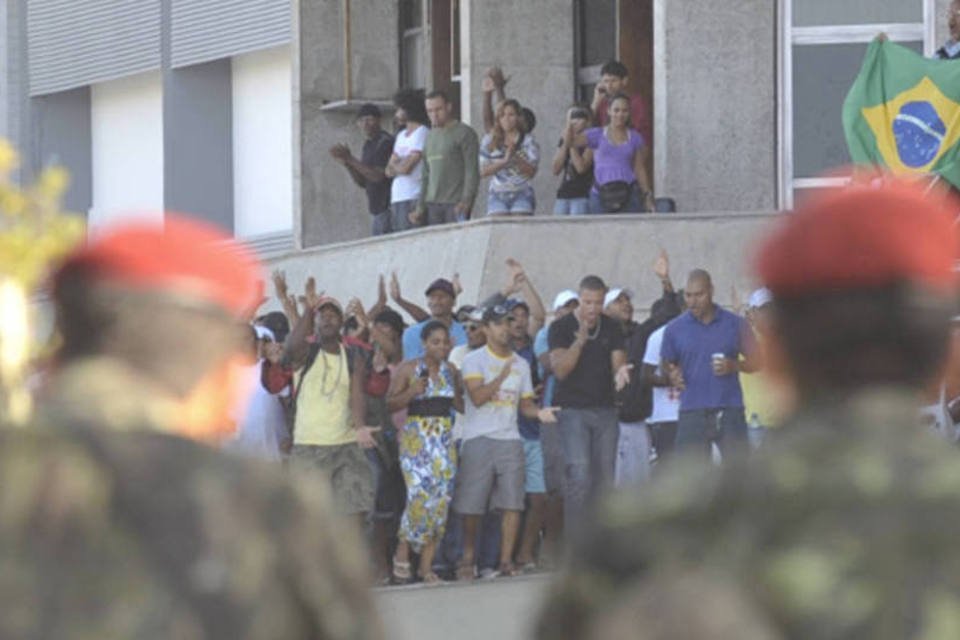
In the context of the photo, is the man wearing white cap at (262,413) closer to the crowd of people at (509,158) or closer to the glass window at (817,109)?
the crowd of people at (509,158)

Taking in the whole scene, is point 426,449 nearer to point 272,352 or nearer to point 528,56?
point 272,352

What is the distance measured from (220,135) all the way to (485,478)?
17.4 m

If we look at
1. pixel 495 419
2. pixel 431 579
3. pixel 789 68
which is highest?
pixel 789 68

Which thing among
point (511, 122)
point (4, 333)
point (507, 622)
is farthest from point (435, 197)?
point (4, 333)

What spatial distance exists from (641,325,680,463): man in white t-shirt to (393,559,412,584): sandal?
159cm

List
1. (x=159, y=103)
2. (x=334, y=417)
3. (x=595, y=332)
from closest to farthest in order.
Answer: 1. (x=334, y=417)
2. (x=595, y=332)
3. (x=159, y=103)

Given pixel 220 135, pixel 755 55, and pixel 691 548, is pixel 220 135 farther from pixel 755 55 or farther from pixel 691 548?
pixel 691 548

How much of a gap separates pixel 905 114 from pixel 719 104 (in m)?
3.90

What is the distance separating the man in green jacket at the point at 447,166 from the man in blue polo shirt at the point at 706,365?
569 centimetres

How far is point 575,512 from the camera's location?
1622 cm

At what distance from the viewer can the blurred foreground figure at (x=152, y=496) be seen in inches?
134

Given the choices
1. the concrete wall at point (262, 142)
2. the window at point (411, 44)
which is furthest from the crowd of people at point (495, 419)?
the concrete wall at point (262, 142)

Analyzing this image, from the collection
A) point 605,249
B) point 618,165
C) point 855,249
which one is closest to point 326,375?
point 605,249

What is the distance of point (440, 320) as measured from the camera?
16547 millimetres
